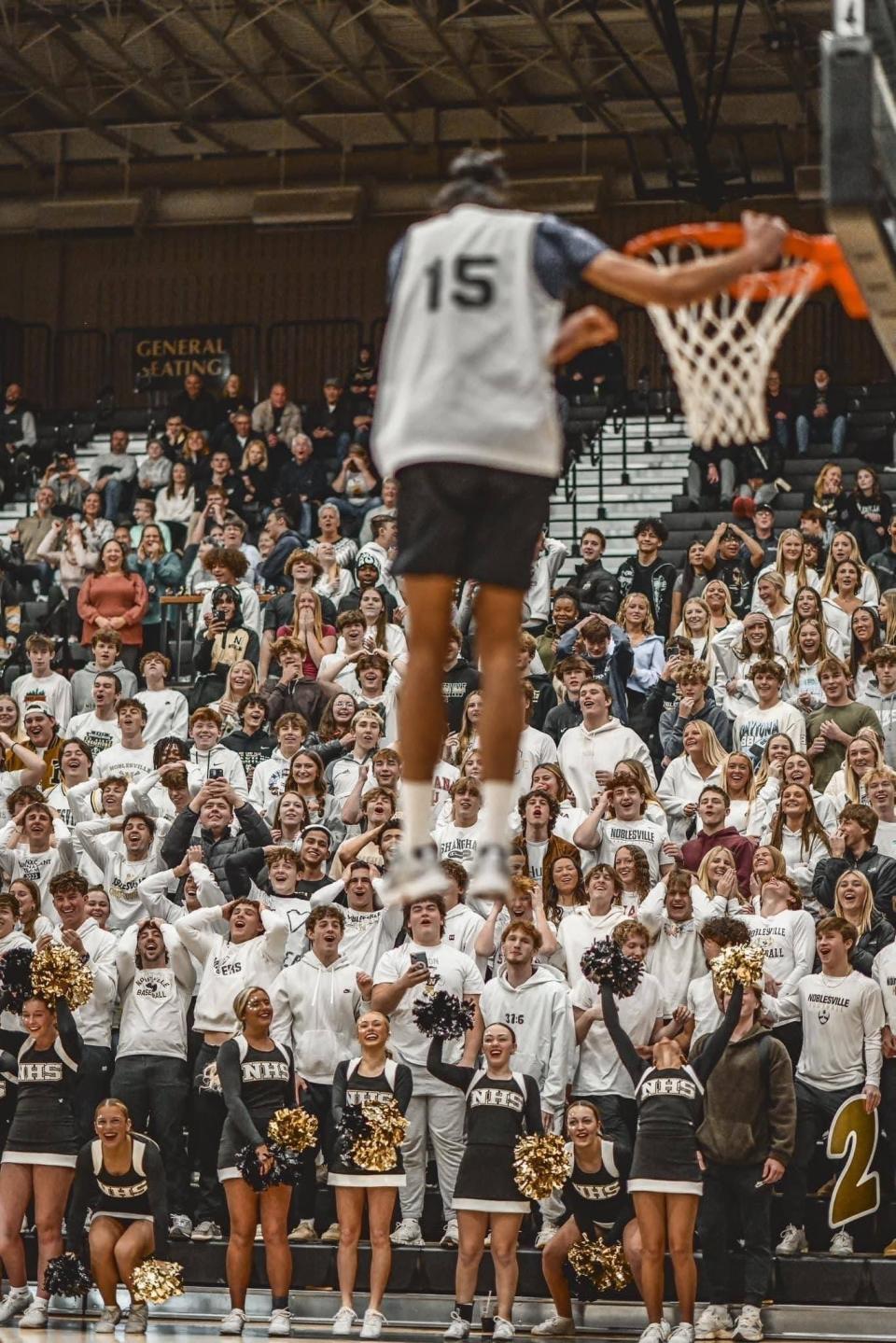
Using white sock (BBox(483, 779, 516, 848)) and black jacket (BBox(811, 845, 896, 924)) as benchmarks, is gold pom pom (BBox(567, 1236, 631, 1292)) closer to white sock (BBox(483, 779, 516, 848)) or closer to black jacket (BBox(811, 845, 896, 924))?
black jacket (BBox(811, 845, 896, 924))

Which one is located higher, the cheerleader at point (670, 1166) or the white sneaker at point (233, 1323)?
the cheerleader at point (670, 1166)

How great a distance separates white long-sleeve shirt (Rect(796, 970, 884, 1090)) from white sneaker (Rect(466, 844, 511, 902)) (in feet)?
23.5

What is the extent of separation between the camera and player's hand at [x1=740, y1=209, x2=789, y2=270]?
567 cm

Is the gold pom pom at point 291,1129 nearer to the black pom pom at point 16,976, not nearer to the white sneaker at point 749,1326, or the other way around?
the black pom pom at point 16,976

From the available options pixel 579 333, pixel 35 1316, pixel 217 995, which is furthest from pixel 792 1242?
pixel 579 333

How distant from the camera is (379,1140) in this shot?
40.5 feet

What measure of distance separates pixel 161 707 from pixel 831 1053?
641cm

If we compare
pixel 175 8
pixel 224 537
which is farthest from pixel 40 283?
pixel 224 537

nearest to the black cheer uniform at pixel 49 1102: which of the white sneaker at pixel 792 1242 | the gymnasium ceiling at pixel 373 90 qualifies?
the white sneaker at pixel 792 1242

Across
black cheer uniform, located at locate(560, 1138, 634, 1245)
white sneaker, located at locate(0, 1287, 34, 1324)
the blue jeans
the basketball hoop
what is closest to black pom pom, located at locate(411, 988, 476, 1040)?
black cheer uniform, located at locate(560, 1138, 634, 1245)

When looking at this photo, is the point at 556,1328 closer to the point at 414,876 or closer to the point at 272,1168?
the point at 272,1168

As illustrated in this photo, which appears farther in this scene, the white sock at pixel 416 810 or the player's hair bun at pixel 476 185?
the white sock at pixel 416 810

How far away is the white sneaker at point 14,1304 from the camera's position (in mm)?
12789

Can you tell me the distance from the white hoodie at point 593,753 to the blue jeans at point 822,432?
815 cm
